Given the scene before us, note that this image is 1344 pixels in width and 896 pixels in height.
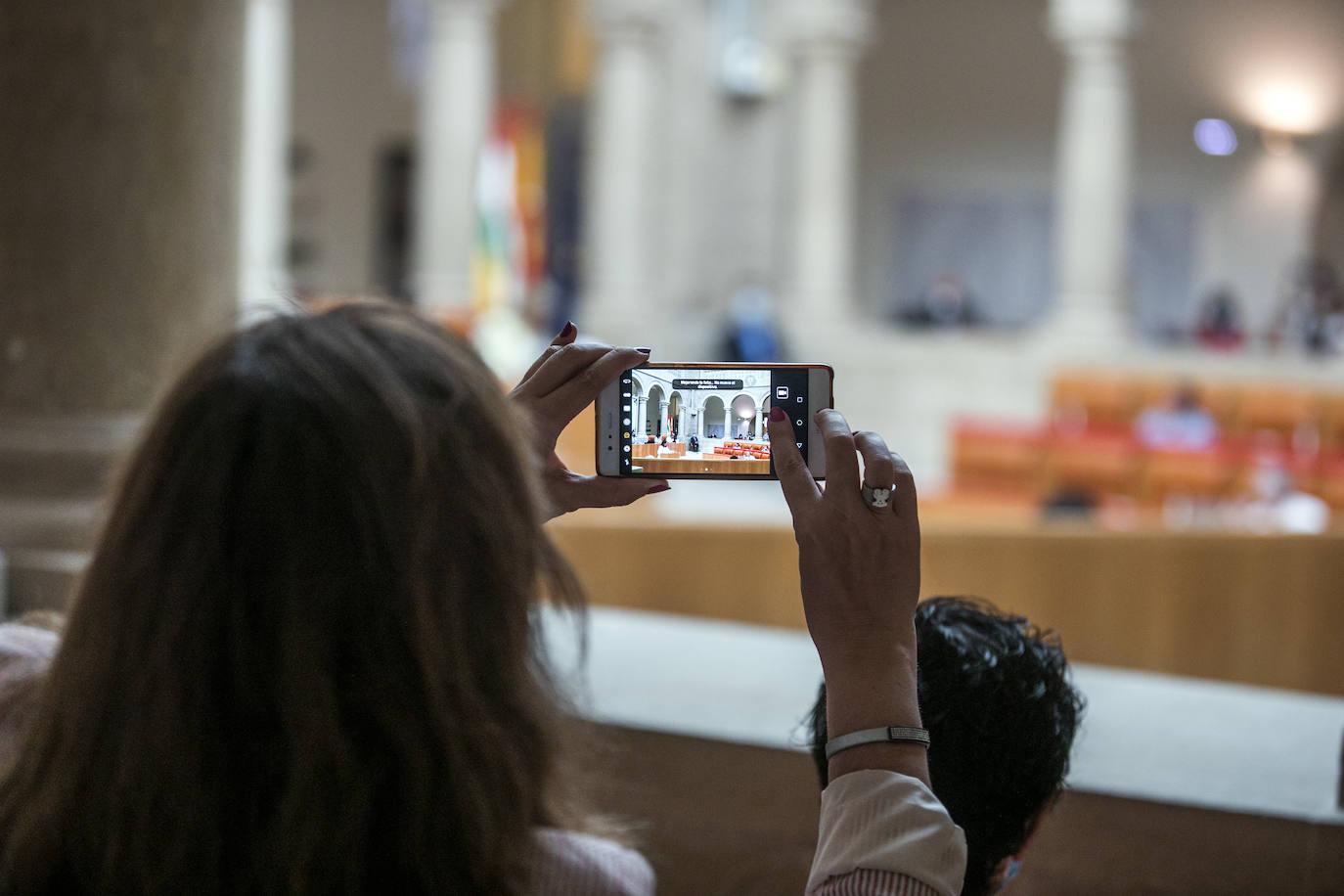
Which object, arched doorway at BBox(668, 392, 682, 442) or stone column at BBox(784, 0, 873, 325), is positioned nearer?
arched doorway at BBox(668, 392, 682, 442)

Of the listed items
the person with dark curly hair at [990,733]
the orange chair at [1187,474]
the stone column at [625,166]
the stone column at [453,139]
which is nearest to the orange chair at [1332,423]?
the orange chair at [1187,474]

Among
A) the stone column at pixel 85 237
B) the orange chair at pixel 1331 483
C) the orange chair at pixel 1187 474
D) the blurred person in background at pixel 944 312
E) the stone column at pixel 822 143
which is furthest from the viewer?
the blurred person in background at pixel 944 312

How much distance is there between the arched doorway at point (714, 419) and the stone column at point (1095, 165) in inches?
471

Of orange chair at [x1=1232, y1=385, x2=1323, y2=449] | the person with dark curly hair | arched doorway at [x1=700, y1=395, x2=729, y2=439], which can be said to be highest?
arched doorway at [x1=700, y1=395, x2=729, y2=439]

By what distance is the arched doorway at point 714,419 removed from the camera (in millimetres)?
1271

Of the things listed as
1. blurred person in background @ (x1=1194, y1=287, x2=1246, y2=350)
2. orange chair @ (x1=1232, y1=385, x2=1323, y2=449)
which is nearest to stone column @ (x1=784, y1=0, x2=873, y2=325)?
blurred person in background @ (x1=1194, y1=287, x2=1246, y2=350)

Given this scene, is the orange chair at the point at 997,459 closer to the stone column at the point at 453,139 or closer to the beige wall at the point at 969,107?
the stone column at the point at 453,139

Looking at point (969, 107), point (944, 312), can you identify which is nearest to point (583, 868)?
point (944, 312)

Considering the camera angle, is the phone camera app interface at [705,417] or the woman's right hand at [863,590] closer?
the woman's right hand at [863,590]

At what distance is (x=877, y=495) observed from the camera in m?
1.00

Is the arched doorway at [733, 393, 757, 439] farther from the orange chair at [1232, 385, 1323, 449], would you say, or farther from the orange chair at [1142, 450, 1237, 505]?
the orange chair at [1232, 385, 1323, 449]

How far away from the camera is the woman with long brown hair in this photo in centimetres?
78

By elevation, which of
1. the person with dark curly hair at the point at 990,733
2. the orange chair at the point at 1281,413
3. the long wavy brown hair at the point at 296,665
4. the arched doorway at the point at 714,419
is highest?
the arched doorway at the point at 714,419

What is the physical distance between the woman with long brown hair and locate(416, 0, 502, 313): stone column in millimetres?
13036
